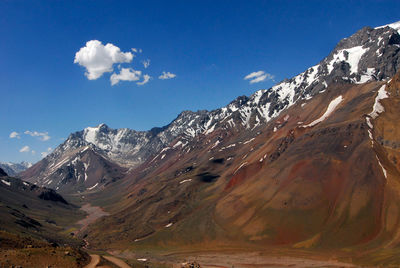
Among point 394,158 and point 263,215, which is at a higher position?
point 394,158

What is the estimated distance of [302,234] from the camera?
534 feet

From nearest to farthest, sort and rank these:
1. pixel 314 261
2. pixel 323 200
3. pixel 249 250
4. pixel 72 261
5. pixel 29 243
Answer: pixel 72 261 < pixel 29 243 < pixel 314 261 < pixel 249 250 < pixel 323 200

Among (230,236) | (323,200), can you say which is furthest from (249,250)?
(323,200)

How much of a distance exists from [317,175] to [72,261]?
5968 inches

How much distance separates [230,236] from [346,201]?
207 feet

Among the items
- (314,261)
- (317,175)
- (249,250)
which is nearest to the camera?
(314,261)

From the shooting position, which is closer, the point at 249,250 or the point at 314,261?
the point at 314,261

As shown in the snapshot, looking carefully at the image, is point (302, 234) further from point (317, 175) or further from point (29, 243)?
point (29, 243)

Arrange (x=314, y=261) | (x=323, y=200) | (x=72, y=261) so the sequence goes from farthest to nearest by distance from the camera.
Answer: (x=323, y=200) → (x=314, y=261) → (x=72, y=261)

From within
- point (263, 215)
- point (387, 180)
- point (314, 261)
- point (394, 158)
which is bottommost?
point (314, 261)

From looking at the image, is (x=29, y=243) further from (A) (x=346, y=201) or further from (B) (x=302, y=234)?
(A) (x=346, y=201)

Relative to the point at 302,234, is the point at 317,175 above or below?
above

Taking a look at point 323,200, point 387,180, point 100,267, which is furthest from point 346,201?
point 100,267

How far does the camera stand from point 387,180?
16625 centimetres
